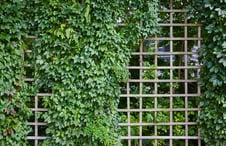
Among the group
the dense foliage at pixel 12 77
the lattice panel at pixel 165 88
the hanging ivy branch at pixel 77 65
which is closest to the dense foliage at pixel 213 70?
the lattice panel at pixel 165 88

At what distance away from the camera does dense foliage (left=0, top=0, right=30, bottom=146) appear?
127 inches

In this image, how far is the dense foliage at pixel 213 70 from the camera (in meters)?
3.24

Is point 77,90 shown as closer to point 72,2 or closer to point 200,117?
point 72,2

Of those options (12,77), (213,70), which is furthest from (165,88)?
(12,77)

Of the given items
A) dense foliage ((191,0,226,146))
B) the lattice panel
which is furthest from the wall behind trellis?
dense foliage ((191,0,226,146))

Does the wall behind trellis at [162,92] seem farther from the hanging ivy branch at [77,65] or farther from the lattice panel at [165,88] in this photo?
the hanging ivy branch at [77,65]

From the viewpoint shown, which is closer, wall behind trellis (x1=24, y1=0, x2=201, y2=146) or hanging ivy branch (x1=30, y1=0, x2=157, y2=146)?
hanging ivy branch (x1=30, y1=0, x2=157, y2=146)

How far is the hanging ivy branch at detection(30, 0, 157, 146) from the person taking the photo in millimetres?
3260

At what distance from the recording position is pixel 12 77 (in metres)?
3.29

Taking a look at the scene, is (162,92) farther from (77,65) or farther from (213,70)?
(77,65)

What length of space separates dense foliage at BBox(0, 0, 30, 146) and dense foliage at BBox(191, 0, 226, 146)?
169 cm

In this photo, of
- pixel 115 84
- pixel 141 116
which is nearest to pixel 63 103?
pixel 115 84

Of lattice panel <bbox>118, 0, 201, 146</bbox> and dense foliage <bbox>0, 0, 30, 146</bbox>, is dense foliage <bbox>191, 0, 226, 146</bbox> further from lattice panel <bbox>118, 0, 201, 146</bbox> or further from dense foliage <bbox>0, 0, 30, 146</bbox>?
dense foliage <bbox>0, 0, 30, 146</bbox>

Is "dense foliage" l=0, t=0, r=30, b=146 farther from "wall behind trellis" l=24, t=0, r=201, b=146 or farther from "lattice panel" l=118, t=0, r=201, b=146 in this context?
"lattice panel" l=118, t=0, r=201, b=146
